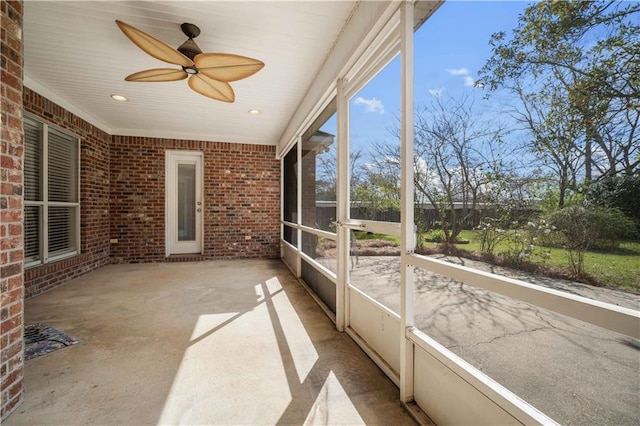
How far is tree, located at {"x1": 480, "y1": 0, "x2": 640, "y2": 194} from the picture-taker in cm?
87

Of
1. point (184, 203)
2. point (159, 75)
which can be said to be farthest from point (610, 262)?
point (184, 203)

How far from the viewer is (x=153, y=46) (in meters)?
2.26

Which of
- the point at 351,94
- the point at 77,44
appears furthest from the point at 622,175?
the point at 77,44

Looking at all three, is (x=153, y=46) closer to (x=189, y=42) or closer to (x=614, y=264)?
(x=189, y=42)

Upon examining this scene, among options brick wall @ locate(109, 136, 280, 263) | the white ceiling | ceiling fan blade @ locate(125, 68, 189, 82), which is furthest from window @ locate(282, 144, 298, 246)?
ceiling fan blade @ locate(125, 68, 189, 82)

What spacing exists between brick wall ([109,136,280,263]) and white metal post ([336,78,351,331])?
161 inches

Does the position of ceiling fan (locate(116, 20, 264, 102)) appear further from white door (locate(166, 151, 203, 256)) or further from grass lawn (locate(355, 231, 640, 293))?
white door (locate(166, 151, 203, 256))

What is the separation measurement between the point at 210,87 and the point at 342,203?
6.09ft

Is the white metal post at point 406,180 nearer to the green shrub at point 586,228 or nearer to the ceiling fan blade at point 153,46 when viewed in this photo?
the green shrub at point 586,228

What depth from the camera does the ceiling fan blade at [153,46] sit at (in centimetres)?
206

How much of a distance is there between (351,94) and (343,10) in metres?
0.62

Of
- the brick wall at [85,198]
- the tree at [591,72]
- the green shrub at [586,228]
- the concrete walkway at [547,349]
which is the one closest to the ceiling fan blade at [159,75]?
the brick wall at [85,198]

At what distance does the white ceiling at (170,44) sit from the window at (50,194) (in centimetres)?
58

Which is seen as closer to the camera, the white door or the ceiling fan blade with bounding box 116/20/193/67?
the ceiling fan blade with bounding box 116/20/193/67
